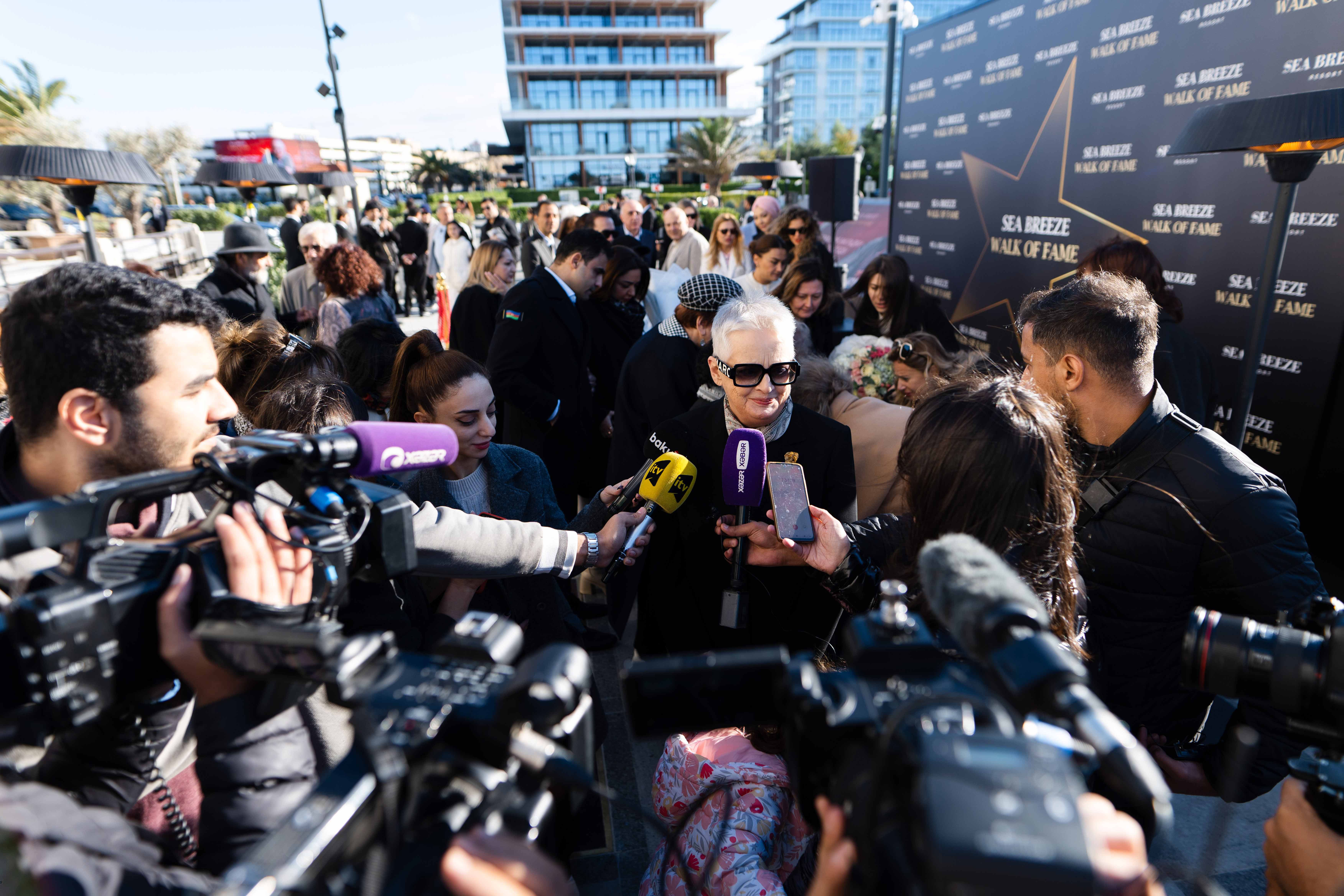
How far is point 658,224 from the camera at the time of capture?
14609 millimetres

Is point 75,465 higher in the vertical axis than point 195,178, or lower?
lower

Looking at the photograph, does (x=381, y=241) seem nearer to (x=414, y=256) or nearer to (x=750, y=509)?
(x=414, y=256)

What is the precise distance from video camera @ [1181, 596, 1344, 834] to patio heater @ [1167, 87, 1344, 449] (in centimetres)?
232

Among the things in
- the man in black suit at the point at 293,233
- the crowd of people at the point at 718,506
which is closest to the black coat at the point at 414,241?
the man in black suit at the point at 293,233

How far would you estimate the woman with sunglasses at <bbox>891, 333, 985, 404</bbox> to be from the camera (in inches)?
134

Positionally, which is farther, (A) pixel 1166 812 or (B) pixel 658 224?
(B) pixel 658 224

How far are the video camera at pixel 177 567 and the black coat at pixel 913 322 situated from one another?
3.85m

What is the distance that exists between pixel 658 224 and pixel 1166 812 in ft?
48.6

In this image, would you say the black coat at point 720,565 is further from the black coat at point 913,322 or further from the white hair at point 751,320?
the black coat at point 913,322

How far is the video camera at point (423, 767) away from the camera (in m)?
0.74

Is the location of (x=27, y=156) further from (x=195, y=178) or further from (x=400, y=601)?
(x=400, y=601)


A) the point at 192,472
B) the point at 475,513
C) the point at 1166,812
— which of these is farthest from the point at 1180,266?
the point at 192,472

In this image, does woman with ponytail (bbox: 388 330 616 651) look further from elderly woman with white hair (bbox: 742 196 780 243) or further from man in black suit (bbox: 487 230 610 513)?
elderly woman with white hair (bbox: 742 196 780 243)

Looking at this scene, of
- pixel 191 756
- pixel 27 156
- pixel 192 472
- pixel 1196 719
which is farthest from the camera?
pixel 27 156
